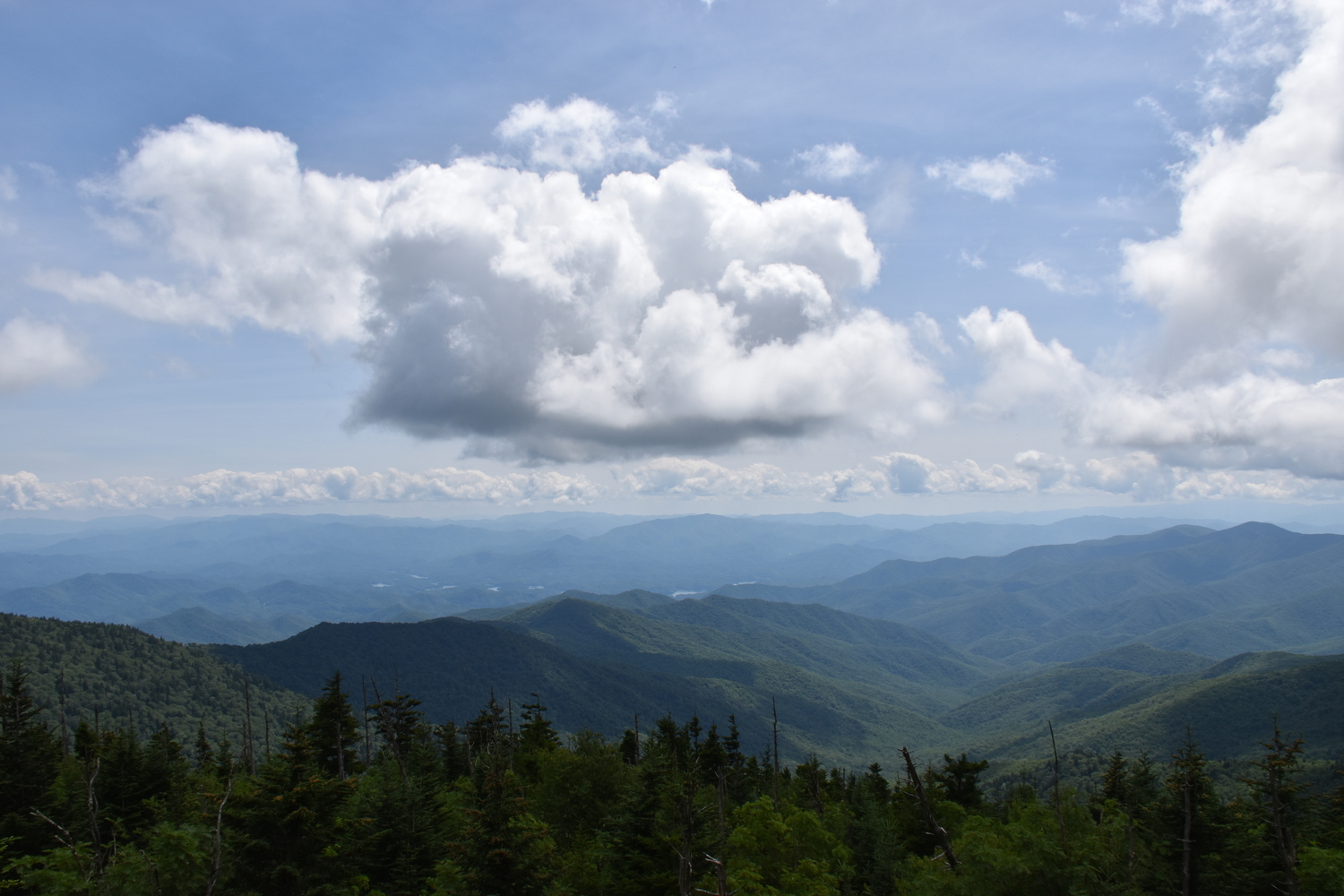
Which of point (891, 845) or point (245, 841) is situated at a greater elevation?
point (245, 841)

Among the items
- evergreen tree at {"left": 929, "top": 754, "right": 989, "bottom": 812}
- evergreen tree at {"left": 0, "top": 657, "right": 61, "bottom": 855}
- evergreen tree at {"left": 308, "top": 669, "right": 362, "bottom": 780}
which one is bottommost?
evergreen tree at {"left": 929, "top": 754, "right": 989, "bottom": 812}

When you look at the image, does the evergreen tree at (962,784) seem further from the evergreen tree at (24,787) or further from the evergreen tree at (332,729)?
the evergreen tree at (24,787)

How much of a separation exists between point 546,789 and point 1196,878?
3598cm

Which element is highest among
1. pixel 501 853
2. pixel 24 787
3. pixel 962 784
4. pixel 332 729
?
pixel 501 853

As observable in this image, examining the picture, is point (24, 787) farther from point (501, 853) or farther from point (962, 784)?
point (962, 784)

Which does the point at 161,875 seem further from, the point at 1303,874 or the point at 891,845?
the point at 1303,874

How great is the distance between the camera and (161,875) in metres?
23.1

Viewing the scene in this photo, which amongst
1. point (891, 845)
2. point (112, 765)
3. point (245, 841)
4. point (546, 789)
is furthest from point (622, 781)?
point (112, 765)

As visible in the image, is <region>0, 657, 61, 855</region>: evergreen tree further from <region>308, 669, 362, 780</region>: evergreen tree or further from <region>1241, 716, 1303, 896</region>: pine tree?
<region>1241, 716, 1303, 896</region>: pine tree

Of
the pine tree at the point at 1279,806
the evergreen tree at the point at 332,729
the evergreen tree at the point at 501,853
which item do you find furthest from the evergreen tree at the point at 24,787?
the pine tree at the point at 1279,806

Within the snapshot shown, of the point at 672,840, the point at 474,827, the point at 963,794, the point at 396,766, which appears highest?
the point at 474,827

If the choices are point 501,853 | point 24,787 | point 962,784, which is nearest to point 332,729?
point 24,787

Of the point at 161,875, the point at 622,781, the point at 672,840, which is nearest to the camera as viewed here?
the point at 161,875

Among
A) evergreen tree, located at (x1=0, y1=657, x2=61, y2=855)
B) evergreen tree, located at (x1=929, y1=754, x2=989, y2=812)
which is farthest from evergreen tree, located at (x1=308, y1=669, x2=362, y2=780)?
evergreen tree, located at (x1=929, y1=754, x2=989, y2=812)
